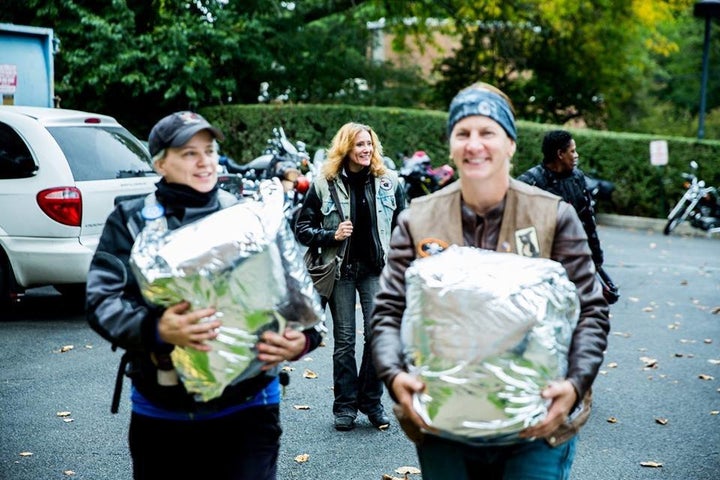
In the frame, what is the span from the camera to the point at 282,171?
46.1 feet

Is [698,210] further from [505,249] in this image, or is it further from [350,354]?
[505,249]

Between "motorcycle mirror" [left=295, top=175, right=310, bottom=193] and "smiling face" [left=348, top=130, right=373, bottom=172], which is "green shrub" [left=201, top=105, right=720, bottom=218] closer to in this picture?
"motorcycle mirror" [left=295, top=175, right=310, bottom=193]

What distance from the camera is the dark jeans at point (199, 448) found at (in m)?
3.02

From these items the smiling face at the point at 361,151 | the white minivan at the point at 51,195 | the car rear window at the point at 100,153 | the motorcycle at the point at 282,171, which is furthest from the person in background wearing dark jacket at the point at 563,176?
the motorcycle at the point at 282,171

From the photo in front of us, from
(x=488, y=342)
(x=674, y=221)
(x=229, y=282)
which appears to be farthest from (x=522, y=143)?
(x=488, y=342)

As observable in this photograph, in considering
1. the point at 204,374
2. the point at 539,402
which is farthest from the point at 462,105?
the point at 204,374

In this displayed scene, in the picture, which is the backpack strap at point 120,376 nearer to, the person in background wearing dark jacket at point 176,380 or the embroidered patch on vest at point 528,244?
the person in background wearing dark jacket at point 176,380

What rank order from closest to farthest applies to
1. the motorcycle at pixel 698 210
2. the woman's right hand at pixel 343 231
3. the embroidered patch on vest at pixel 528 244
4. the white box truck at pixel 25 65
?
the embroidered patch on vest at pixel 528 244 < the woman's right hand at pixel 343 231 < the white box truck at pixel 25 65 < the motorcycle at pixel 698 210

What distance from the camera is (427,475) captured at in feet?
9.39

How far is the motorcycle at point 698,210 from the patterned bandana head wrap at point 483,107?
18.0 meters

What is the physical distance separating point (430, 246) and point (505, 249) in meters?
0.22

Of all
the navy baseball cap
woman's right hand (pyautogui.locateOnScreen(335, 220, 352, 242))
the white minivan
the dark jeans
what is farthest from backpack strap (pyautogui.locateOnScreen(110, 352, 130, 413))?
the white minivan

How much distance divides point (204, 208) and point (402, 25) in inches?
896

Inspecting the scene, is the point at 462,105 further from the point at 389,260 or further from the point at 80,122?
the point at 80,122
